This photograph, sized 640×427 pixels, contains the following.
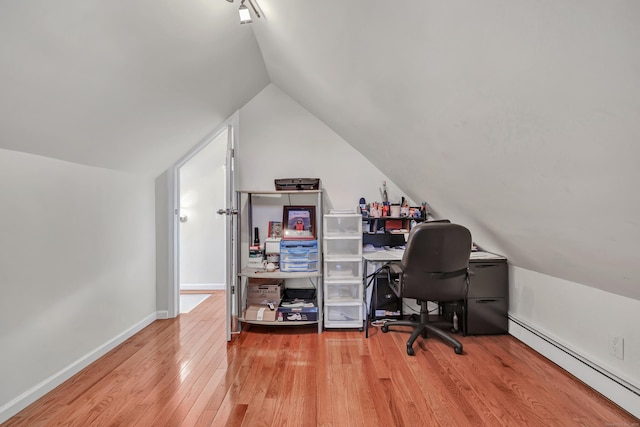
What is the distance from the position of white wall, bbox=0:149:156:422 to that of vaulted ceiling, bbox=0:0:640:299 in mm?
199

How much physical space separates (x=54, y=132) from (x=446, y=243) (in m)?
2.58

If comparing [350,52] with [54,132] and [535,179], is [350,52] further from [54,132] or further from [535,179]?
[54,132]

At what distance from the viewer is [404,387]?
1962 mm

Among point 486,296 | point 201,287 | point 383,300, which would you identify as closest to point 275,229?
point 383,300

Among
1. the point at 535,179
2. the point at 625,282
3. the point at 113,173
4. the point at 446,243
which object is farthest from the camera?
the point at 113,173

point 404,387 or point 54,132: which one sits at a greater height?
point 54,132

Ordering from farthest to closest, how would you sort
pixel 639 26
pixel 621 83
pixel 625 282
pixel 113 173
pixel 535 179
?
pixel 113 173 < pixel 625 282 < pixel 535 179 < pixel 621 83 < pixel 639 26

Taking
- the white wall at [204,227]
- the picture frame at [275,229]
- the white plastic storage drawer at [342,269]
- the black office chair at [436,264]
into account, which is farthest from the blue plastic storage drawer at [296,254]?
the white wall at [204,227]

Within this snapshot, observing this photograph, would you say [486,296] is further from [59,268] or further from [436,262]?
[59,268]

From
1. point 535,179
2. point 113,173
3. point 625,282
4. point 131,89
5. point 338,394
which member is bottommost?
point 338,394

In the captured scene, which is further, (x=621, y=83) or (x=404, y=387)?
(x=404, y=387)

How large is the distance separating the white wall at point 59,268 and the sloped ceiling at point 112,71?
0.59 ft

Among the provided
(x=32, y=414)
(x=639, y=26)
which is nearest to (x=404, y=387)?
(x=639, y=26)

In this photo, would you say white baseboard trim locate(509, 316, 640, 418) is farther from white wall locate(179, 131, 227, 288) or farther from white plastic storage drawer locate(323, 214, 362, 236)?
white wall locate(179, 131, 227, 288)
